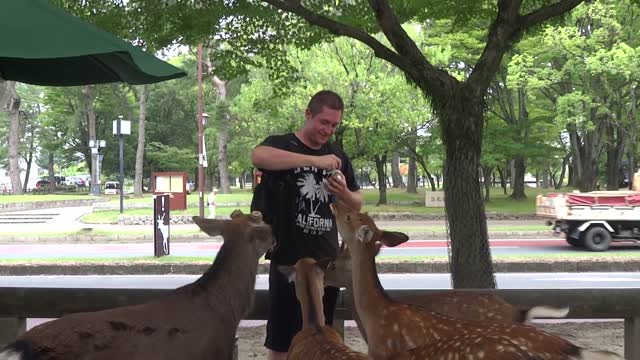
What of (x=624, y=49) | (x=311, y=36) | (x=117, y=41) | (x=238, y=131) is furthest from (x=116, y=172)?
(x=117, y=41)

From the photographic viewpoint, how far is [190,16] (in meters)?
6.63

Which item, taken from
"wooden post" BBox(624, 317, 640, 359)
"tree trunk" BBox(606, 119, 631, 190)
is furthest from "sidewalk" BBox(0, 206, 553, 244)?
"wooden post" BBox(624, 317, 640, 359)

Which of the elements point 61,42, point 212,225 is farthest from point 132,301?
point 61,42

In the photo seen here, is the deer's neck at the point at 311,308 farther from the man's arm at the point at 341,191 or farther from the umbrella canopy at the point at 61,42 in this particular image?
the umbrella canopy at the point at 61,42

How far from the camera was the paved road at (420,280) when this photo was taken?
10.9 metres

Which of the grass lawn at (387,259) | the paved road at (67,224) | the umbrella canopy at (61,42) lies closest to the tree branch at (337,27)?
the umbrella canopy at (61,42)

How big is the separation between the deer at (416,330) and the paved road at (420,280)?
820cm

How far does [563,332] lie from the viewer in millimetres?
5969

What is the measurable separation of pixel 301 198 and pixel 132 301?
141cm

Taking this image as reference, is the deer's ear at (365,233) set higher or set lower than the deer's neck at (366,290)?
higher

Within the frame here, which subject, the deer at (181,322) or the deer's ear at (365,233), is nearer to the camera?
the deer at (181,322)

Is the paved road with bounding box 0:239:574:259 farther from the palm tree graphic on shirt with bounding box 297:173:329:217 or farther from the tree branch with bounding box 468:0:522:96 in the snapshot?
the palm tree graphic on shirt with bounding box 297:173:329:217

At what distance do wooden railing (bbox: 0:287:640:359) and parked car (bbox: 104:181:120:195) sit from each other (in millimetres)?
50124

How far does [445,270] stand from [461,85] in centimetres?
786
